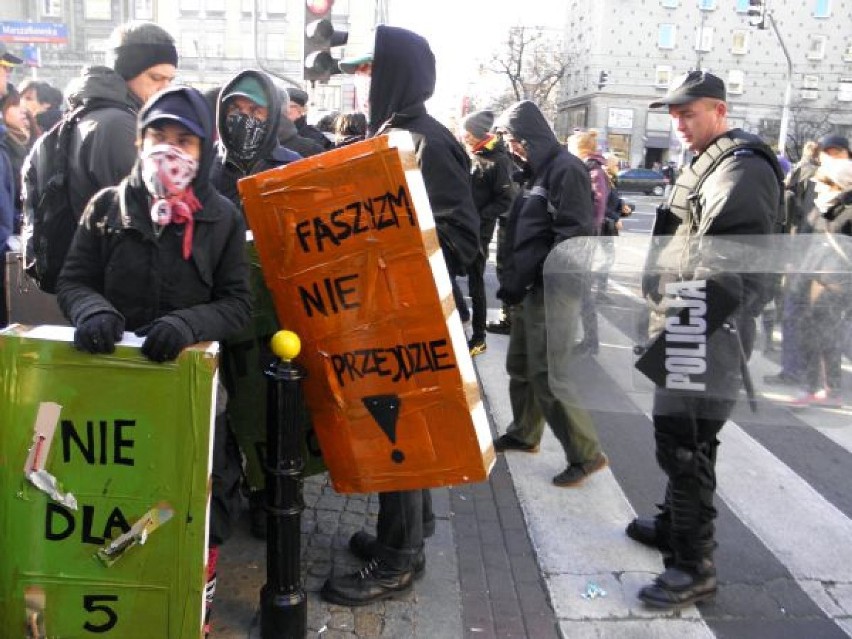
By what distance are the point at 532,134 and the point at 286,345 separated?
252 cm

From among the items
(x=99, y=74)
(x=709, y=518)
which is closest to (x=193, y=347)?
(x=99, y=74)

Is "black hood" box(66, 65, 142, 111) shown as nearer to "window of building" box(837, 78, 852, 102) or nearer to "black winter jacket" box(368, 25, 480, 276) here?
"black winter jacket" box(368, 25, 480, 276)

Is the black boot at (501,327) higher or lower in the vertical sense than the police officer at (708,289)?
lower

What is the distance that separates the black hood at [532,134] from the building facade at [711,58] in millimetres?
62038

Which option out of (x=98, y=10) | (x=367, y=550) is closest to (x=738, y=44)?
(x=98, y=10)

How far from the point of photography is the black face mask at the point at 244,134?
376 cm

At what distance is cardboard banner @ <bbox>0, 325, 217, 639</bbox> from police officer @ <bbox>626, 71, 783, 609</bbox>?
1853mm

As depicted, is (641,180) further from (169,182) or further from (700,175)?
(169,182)

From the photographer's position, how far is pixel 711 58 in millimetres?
66250

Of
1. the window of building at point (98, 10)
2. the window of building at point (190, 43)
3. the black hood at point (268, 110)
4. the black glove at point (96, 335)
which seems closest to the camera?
the black glove at point (96, 335)

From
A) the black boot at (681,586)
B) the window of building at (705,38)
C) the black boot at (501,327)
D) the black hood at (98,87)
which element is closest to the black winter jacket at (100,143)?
the black hood at (98,87)

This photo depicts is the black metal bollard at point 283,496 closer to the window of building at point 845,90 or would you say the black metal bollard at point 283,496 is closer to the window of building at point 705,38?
the window of building at point 705,38

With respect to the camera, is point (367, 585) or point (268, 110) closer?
point (367, 585)

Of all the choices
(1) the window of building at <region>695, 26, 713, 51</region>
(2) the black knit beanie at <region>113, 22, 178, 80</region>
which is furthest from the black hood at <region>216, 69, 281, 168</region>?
(1) the window of building at <region>695, 26, 713, 51</region>
